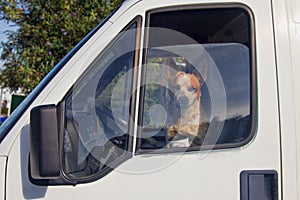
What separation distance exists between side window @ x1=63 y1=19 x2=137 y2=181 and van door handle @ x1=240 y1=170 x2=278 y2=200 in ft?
1.93

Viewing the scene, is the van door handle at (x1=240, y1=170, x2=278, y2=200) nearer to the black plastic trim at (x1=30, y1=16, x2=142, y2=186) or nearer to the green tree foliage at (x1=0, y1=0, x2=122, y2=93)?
the black plastic trim at (x1=30, y1=16, x2=142, y2=186)

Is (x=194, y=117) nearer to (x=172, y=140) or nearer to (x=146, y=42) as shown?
(x=172, y=140)

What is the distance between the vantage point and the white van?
1591mm

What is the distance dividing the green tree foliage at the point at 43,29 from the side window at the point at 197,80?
4383 mm

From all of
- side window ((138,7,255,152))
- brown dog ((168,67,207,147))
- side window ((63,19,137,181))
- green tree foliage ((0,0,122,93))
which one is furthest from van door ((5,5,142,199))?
green tree foliage ((0,0,122,93))

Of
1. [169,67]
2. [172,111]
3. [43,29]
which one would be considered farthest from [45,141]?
[43,29]

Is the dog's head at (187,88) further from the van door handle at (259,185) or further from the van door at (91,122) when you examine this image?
the van door handle at (259,185)

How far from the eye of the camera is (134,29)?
1.74m

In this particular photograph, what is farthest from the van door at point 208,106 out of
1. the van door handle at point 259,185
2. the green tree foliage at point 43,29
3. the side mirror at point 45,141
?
the green tree foliage at point 43,29

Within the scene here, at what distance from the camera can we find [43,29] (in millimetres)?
6270

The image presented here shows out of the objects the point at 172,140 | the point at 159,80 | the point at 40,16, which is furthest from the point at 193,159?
the point at 40,16

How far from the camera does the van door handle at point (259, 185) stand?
1.58 meters

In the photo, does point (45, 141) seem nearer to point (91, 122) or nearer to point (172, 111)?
point (91, 122)

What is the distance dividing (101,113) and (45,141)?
0.40m
